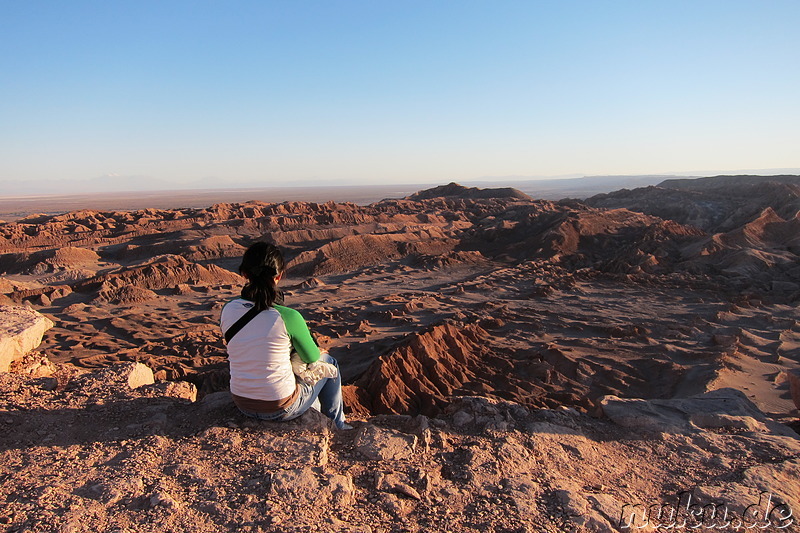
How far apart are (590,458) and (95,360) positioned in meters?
7.83

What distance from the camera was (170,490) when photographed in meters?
2.54

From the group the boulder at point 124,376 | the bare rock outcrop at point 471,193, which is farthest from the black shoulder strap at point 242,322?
the bare rock outcrop at point 471,193

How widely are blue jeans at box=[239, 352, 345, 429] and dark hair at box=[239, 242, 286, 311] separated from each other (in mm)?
679

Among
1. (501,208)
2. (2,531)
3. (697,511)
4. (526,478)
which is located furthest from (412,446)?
(501,208)

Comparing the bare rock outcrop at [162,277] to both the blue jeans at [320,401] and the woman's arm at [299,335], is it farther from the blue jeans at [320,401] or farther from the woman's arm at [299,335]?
the woman's arm at [299,335]

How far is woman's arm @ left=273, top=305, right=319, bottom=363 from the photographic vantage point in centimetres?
295

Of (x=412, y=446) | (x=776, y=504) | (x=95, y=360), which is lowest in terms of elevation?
(x=95, y=360)

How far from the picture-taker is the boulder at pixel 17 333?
4.49m

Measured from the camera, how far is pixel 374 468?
2904 mm

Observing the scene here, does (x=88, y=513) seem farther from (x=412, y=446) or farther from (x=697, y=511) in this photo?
(x=697, y=511)

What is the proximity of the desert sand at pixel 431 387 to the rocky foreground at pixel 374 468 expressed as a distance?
2 cm

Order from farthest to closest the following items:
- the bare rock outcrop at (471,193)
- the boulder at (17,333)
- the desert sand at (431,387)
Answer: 1. the bare rock outcrop at (471,193)
2. the boulder at (17,333)
3. the desert sand at (431,387)

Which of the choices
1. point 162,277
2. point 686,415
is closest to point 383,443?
point 686,415

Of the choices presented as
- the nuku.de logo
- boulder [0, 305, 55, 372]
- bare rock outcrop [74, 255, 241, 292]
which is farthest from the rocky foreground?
bare rock outcrop [74, 255, 241, 292]
